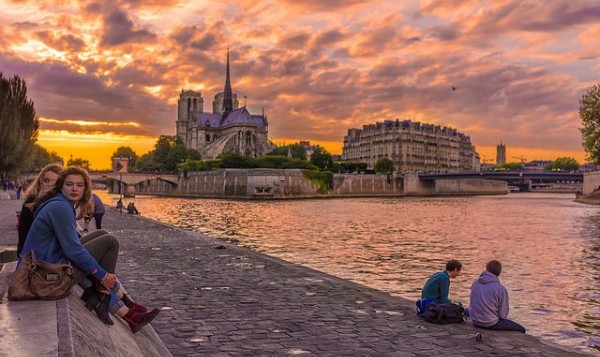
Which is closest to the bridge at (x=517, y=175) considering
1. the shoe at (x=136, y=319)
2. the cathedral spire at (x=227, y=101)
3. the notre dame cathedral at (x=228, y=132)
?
the notre dame cathedral at (x=228, y=132)

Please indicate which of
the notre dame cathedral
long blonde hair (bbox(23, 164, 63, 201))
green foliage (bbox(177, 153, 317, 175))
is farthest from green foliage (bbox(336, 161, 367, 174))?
long blonde hair (bbox(23, 164, 63, 201))

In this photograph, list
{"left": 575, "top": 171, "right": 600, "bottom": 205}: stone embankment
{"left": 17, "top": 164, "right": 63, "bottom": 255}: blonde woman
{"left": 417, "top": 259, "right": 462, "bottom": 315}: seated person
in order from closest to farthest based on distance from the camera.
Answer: {"left": 17, "top": 164, "right": 63, "bottom": 255}: blonde woman
{"left": 417, "top": 259, "right": 462, "bottom": 315}: seated person
{"left": 575, "top": 171, "right": 600, "bottom": 205}: stone embankment

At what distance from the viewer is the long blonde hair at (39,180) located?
709 cm

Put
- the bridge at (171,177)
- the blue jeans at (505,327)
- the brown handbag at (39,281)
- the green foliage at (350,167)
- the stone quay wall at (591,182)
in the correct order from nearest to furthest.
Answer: the brown handbag at (39,281) < the blue jeans at (505,327) < the stone quay wall at (591,182) < the bridge at (171,177) < the green foliage at (350,167)

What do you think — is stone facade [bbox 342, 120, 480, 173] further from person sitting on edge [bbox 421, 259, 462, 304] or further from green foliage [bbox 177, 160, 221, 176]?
person sitting on edge [bbox 421, 259, 462, 304]

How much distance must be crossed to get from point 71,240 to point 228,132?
168922 mm

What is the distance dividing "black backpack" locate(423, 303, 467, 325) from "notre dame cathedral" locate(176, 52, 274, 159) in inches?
5690

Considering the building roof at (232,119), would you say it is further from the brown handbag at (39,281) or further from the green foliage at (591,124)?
the brown handbag at (39,281)

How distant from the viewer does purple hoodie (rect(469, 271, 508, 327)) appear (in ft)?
28.6

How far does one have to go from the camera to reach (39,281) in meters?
5.64

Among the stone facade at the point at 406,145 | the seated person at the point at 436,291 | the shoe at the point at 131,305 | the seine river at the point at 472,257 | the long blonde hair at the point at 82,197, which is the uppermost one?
the stone facade at the point at 406,145

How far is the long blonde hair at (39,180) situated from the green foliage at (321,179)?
94.5 meters

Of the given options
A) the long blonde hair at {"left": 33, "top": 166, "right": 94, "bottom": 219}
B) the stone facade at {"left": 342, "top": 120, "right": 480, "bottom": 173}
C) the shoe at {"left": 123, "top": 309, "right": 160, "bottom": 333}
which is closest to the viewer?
the long blonde hair at {"left": 33, "top": 166, "right": 94, "bottom": 219}

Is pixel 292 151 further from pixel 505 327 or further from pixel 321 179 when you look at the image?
pixel 505 327
